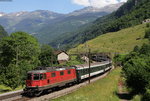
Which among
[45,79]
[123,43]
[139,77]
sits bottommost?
[139,77]

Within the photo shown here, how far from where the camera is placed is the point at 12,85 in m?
47.3

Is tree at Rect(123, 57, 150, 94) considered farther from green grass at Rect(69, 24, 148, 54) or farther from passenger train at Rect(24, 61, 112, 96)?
green grass at Rect(69, 24, 148, 54)

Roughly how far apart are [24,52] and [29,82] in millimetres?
48824

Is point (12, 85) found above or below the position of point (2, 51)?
below

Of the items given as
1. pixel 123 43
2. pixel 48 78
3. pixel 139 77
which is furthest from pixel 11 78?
pixel 123 43

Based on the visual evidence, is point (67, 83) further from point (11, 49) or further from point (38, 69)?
point (11, 49)

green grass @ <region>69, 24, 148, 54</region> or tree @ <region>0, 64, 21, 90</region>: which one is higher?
green grass @ <region>69, 24, 148, 54</region>

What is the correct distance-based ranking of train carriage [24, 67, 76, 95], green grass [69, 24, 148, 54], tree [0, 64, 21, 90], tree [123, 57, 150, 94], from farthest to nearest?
green grass [69, 24, 148, 54] < tree [0, 64, 21, 90] < tree [123, 57, 150, 94] < train carriage [24, 67, 76, 95]

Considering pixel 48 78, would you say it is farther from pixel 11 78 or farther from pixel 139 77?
pixel 139 77

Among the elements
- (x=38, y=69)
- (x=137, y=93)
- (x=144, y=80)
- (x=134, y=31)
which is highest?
(x=134, y=31)

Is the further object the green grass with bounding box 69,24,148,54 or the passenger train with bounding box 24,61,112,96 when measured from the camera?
the green grass with bounding box 69,24,148,54

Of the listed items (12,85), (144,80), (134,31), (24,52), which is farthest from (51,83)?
(134,31)

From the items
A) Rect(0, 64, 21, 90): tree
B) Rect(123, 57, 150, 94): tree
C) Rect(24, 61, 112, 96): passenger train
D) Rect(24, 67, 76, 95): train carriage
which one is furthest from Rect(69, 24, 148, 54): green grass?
Rect(24, 67, 76, 95): train carriage

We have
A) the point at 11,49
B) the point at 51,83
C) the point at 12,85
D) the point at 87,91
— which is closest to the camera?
the point at 51,83
